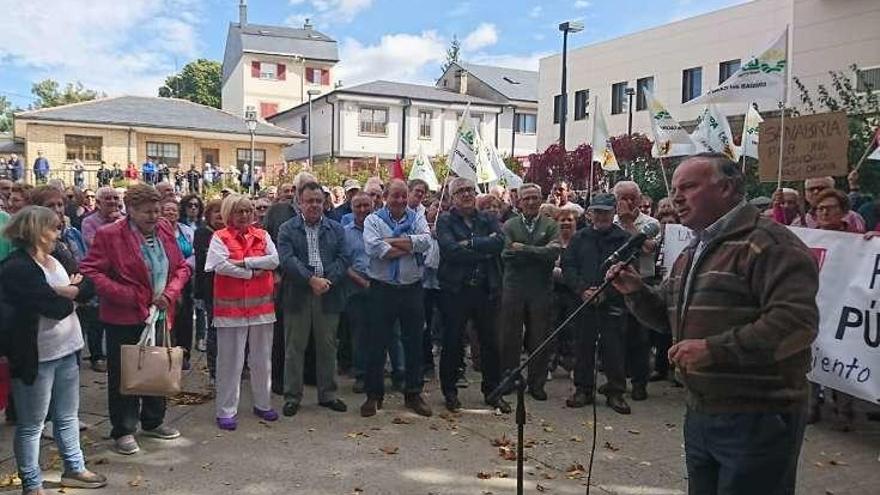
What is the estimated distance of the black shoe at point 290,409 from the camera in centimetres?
670

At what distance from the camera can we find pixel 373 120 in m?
48.4

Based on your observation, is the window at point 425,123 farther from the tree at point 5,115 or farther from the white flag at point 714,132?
the tree at point 5,115

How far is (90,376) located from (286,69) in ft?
202

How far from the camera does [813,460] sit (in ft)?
18.6

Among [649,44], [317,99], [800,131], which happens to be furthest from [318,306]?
[317,99]

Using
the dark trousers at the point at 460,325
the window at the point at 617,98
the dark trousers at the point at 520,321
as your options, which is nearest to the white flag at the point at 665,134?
the dark trousers at the point at 520,321

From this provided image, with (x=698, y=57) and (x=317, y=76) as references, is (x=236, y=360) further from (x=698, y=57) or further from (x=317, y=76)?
(x=317, y=76)

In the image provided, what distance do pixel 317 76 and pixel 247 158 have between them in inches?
1086

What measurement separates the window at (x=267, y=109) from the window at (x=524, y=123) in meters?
22.1

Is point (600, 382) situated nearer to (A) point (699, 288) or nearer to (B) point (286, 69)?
(A) point (699, 288)

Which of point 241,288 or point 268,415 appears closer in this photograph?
point 241,288

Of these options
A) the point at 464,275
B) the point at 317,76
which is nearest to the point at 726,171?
the point at 464,275

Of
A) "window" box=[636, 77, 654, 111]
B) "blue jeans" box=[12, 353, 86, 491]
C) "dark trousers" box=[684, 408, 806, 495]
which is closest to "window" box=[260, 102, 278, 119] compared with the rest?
"window" box=[636, 77, 654, 111]

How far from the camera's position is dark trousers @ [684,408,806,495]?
298 centimetres
